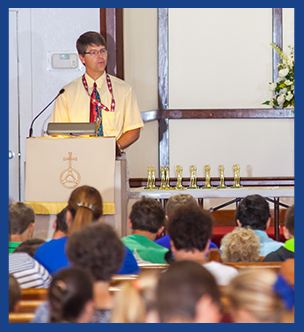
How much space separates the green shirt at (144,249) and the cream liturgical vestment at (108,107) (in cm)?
156

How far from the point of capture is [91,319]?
5.26 feet

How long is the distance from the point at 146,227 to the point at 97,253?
1.19m

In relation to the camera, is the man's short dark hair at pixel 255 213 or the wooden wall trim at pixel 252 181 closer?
the man's short dark hair at pixel 255 213

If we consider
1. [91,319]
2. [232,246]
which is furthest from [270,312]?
[232,246]

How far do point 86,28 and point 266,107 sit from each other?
361 centimetres

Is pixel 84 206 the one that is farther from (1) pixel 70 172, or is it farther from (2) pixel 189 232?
(1) pixel 70 172

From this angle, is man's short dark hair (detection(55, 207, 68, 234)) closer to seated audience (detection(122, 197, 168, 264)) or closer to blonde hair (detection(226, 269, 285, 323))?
seated audience (detection(122, 197, 168, 264))

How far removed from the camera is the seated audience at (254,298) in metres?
1.59

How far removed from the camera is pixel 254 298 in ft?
5.22

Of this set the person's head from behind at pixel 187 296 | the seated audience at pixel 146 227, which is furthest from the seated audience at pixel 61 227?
the person's head from behind at pixel 187 296

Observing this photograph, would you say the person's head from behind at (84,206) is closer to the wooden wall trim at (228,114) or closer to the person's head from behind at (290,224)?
the person's head from behind at (290,224)

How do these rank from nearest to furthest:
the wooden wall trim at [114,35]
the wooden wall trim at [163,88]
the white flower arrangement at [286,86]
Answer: the white flower arrangement at [286,86] → the wooden wall trim at [114,35] → the wooden wall trim at [163,88]

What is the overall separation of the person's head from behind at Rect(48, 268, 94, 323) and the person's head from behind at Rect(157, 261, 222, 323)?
0.21 metres

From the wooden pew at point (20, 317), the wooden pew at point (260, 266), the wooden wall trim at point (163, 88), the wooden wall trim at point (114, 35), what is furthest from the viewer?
the wooden wall trim at point (163, 88)
